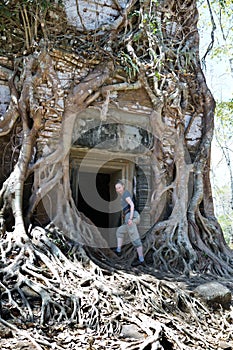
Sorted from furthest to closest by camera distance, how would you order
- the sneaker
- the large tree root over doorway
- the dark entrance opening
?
the dark entrance opening → the sneaker → the large tree root over doorway

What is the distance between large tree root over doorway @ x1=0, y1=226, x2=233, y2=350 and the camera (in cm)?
308

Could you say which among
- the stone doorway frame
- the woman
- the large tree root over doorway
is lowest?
the large tree root over doorway

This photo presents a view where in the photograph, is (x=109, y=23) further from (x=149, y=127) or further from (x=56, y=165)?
(x=56, y=165)

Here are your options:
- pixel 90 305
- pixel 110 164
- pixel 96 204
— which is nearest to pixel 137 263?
pixel 90 305

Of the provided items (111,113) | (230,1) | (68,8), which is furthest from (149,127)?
(230,1)

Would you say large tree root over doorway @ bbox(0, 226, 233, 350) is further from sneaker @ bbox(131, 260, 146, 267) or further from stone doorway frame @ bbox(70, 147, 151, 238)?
stone doorway frame @ bbox(70, 147, 151, 238)

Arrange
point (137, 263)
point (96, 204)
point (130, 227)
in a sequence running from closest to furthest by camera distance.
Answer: point (137, 263), point (130, 227), point (96, 204)

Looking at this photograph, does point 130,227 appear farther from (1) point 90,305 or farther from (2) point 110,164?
A: (1) point 90,305

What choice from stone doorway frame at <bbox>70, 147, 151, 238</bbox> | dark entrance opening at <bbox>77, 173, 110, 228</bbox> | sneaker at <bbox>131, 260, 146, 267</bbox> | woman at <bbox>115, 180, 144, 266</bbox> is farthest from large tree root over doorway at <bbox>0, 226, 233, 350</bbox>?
dark entrance opening at <bbox>77, 173, 110, 228</bbox>

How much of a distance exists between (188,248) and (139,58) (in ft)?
9.82

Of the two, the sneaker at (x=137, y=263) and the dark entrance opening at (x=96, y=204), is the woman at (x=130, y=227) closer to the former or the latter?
the sneaker at (x=137, y=263)

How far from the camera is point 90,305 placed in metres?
3.53

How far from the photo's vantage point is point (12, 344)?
2785 millimetres

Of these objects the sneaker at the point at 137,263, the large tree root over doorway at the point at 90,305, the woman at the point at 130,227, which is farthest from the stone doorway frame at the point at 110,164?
the large tree root over doorway at the point at 90,305
